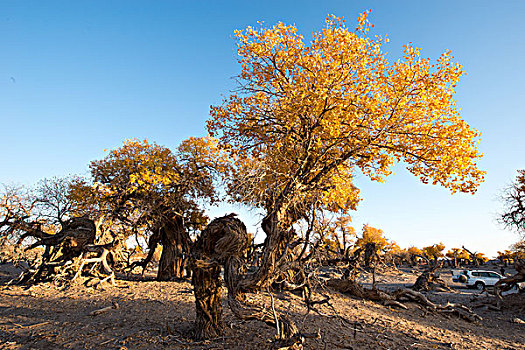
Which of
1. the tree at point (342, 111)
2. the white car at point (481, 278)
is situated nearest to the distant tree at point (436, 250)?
the white car at point (481, 278)

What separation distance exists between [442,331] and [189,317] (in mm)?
7932

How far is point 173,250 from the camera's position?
15.7 metres

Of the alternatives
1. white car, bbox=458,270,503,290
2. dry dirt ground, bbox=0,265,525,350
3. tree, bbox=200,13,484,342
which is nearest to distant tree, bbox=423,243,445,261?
white car, bbox=458,270,503,290

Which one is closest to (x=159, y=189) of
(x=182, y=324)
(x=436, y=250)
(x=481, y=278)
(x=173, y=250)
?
(x=173, y=250)

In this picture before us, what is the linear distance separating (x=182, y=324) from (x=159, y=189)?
8.39 m

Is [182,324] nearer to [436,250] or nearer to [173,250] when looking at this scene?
[173,250]

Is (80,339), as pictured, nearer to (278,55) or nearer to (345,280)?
(278,55)

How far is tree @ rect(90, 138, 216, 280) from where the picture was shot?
13.5m

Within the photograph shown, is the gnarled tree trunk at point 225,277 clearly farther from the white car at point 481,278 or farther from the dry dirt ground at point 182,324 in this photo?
the white car at point 481,278

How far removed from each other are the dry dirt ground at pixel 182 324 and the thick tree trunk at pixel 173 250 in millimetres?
2640

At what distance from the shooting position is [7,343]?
6.14m

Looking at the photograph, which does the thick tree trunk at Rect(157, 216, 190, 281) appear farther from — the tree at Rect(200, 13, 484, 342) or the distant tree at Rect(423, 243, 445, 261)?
the distant tree at Rect(423, 243, 445, 261)

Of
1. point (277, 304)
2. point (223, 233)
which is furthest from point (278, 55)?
point (277, 304)

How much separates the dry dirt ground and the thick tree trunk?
2.64 m
